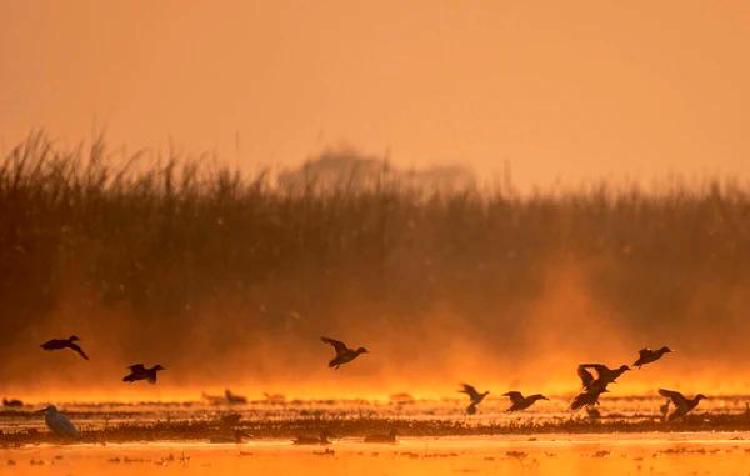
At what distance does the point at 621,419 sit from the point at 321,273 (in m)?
15.1

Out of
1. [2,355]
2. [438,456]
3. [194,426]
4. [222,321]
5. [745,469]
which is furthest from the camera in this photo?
[222,321]

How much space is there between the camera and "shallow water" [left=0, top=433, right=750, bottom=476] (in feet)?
69.4

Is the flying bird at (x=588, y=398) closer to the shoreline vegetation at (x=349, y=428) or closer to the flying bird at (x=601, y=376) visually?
the flying bird at (x=601, y=376)

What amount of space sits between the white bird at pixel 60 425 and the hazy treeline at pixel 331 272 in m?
10.5

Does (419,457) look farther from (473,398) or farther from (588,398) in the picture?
(473,398)

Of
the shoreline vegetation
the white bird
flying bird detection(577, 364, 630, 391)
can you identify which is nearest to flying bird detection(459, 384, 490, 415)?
the shoreline vegetation

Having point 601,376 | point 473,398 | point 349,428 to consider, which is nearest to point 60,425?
point 349,428

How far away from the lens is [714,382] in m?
32.9

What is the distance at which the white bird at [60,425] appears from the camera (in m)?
24.1

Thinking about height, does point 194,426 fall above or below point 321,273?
below

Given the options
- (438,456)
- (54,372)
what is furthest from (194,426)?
(54,372)

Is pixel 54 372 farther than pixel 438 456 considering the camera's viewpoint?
Yes

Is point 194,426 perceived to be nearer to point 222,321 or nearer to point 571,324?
point 222,321

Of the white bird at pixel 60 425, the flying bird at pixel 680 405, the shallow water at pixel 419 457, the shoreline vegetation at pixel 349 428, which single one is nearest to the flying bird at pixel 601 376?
the shoreline vegetation at pixel 349 428
